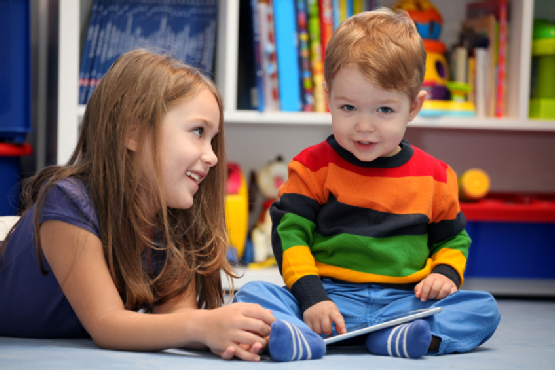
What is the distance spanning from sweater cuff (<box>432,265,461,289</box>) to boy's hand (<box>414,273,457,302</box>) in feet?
0.08

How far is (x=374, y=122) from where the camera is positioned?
0.89m

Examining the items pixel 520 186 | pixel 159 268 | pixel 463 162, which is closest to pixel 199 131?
pixel 159 268

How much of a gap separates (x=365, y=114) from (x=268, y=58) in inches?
28.5

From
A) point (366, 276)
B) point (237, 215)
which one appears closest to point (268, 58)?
point (237, 215)

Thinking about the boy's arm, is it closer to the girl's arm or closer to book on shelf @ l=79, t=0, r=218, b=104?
the girl's arm

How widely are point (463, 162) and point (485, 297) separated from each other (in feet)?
3.51

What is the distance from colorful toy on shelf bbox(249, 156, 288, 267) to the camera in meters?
1.55

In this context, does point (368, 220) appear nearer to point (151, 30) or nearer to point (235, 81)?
point (235, 81)

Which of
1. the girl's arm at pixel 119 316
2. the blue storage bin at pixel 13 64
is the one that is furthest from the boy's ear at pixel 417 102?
the blue storage bin at pixel 13 64

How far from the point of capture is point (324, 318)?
2.69ft

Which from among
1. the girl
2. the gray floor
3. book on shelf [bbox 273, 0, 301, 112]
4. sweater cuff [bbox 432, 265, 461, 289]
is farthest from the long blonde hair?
book on shelf [bbox 273, 0, 301, 112]

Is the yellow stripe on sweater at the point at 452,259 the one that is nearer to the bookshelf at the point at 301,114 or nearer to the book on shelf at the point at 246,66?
the bookshelf at the point at 301,114

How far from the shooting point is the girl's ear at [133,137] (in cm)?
86

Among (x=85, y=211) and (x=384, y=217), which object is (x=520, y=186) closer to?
(x=384, y=217)
